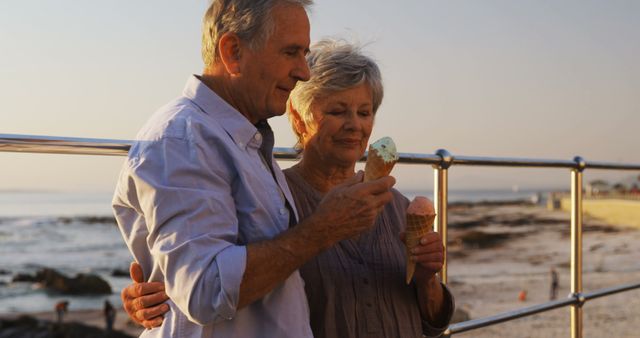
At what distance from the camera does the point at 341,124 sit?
189 cm

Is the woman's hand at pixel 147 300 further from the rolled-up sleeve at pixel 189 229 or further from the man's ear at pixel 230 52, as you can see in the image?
the man's ear at pixel 230 52

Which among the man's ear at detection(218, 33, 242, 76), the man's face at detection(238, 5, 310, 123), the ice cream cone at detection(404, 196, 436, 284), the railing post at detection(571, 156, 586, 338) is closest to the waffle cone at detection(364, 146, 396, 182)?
the ice cream cone at detection(404, 196, 436, 284)

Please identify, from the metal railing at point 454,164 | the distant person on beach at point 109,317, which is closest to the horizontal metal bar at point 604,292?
the metal railing at point 454,164

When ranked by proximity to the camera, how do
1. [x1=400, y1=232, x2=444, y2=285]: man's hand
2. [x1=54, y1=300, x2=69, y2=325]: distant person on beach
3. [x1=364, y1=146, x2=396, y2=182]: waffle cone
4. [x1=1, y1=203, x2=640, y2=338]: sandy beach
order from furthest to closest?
[x1=54, y1=300, x2=69, y2=325]: distant person on beach → [x1=1, y1=203, x2=640, y2=338]: sandy beach → [x1=400, y1=232, x2=444, y2=285]: man's hand → [x1=364, y1=146, x2=396, y2=182]: waffle cone

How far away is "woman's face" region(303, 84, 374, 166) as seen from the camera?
6.20ft

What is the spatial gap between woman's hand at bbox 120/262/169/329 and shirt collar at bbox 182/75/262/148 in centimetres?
31

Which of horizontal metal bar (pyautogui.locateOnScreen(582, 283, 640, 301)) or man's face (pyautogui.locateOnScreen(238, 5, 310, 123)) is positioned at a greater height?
man's face (pyautogui.locateOnScreen(238, 5, 310, 123))

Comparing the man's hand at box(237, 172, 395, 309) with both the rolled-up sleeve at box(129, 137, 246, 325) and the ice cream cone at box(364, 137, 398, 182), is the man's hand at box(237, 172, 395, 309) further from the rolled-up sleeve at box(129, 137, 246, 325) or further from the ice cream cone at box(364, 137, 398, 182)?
the ice cream cone at box(364, 137, 398, 182)

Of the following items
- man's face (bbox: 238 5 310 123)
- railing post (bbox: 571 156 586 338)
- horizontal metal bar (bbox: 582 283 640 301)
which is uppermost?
man's face (bbox: 238 5 310 123)

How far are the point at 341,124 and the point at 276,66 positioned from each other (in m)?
0.55

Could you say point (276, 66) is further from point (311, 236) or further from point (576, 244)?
point (576, 244)

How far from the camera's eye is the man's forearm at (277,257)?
1.22 meters

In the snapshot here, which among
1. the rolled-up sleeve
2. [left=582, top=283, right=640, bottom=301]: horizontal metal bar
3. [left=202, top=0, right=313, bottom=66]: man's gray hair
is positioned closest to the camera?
the rolled-up sleeve

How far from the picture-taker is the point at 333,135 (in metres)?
1.90
